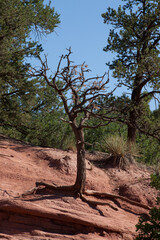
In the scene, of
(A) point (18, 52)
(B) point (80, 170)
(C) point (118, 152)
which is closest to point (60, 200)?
(B) point (80, 170)

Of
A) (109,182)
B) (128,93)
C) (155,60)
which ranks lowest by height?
(109,182)

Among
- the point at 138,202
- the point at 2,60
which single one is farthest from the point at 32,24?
the point at 138,202

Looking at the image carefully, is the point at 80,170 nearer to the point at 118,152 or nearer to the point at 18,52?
the point at 118,152

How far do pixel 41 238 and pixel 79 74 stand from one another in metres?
4.57

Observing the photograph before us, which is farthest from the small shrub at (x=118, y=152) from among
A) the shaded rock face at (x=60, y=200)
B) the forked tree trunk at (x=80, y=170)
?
the forked tree trunk at (x=80, y=170)

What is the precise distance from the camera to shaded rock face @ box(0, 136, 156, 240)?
6473mm

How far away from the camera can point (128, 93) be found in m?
12.9

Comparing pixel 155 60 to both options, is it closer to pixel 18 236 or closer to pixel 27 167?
pixel 27 167

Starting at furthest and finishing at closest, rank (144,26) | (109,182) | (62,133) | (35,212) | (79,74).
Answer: (62,133)
(144,26)
(109,182)
(79,74)
(35,212)

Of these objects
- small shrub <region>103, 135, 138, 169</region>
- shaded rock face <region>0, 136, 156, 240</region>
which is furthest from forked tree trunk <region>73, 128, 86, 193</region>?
small shrub <region>103, 135, 138, 169</region>

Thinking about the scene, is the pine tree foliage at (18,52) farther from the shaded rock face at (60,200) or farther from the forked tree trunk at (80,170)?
the forked tree trunk at (80,170)

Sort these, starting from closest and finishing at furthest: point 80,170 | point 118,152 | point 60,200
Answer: point 60,200 → point 80,170 → point 118,152

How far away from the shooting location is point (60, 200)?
23.9 ft

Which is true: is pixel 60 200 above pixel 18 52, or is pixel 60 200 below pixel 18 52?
below
